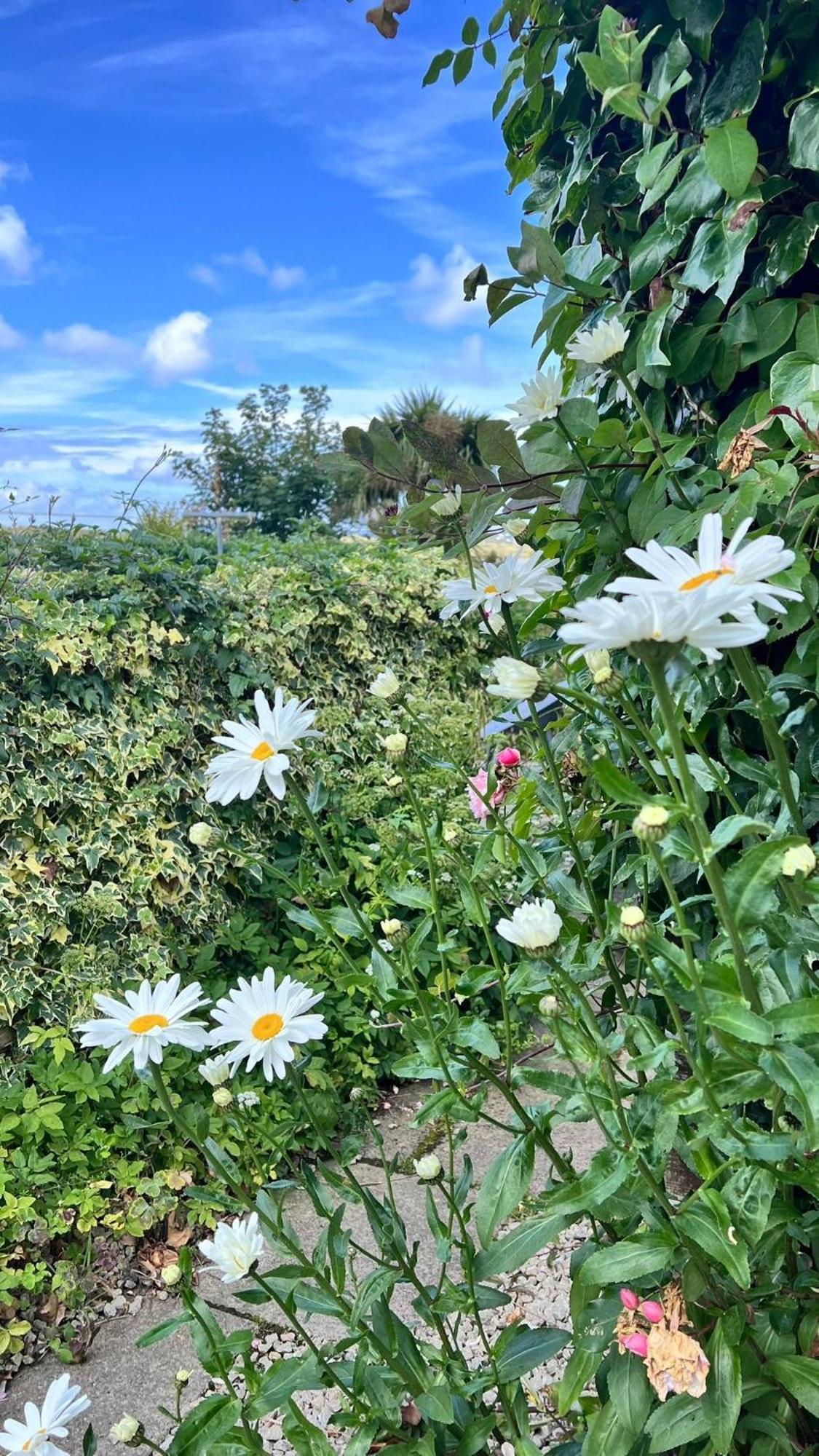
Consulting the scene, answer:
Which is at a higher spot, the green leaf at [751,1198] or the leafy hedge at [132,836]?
the leafy hedge at [132,836]

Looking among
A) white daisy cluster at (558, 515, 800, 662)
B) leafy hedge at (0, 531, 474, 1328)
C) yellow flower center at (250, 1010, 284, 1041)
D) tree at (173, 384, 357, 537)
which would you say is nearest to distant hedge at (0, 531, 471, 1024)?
leafy hedge at (0, 531, 474, 1328)

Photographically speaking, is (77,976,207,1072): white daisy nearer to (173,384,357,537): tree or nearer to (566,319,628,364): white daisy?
(566,319,628,364): white daisy

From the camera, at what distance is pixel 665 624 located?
60cm

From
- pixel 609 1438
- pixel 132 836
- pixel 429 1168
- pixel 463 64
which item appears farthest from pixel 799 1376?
pixel 132 836

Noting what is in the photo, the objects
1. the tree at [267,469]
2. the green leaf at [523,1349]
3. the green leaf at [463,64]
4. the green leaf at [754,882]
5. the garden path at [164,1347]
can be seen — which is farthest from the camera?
the tree at [267,469]

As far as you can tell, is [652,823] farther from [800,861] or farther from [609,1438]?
[609,1438]

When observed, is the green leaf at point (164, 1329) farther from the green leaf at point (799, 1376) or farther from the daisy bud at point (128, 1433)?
the green leaf at point (799, 1376)

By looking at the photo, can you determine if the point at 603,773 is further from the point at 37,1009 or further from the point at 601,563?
the point at 37,1009

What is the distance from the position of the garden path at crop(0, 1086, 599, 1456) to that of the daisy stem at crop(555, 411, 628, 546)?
1.24 meters

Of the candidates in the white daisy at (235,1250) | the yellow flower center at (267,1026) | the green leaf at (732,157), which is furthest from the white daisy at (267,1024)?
the green leaf at (732,157)

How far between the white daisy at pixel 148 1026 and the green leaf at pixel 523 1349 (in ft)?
1.52

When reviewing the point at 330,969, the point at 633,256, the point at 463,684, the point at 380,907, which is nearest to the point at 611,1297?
the point at 633,256

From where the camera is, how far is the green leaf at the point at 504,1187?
0.96 m

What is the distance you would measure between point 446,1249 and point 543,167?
1.45 m
